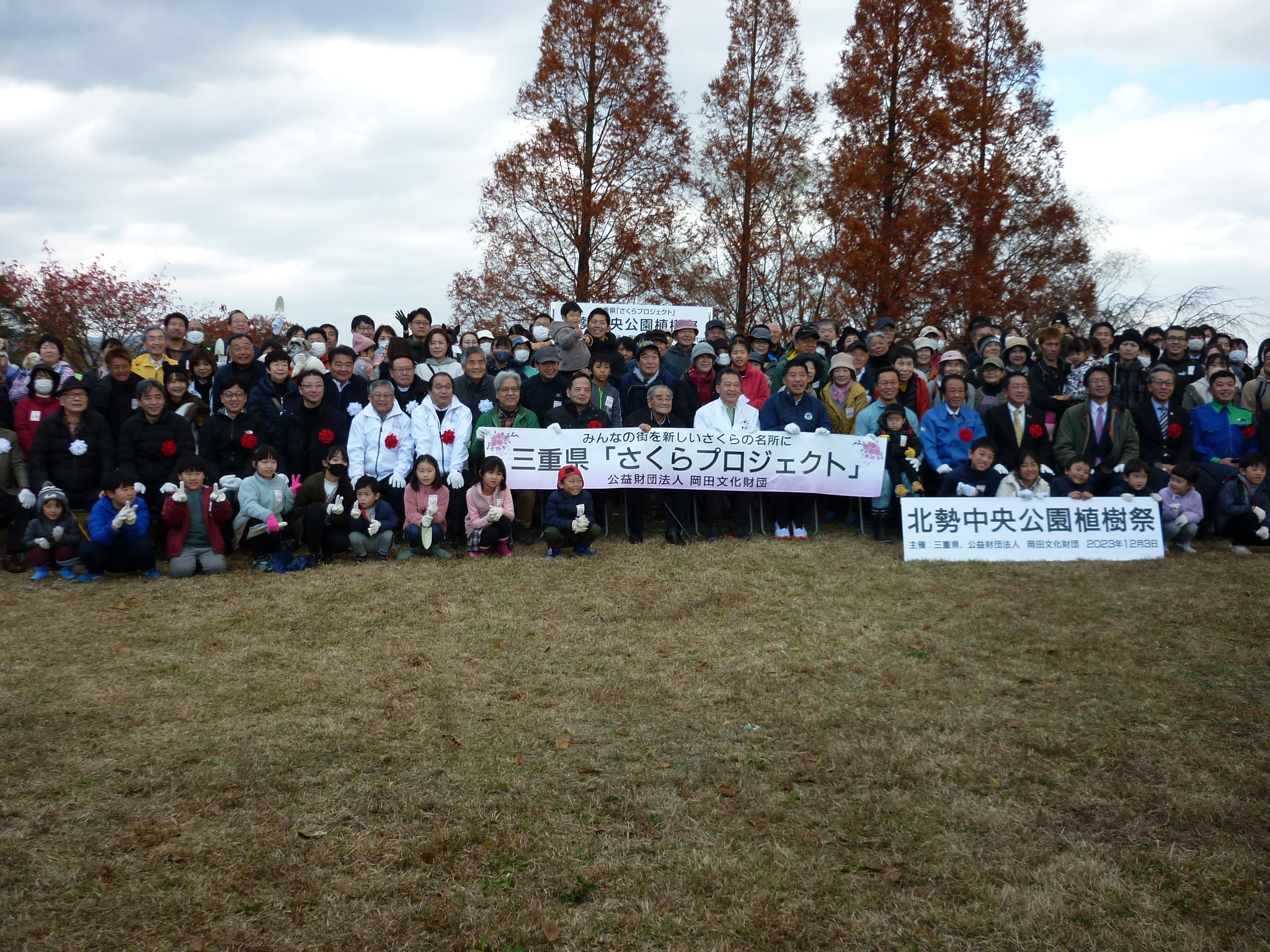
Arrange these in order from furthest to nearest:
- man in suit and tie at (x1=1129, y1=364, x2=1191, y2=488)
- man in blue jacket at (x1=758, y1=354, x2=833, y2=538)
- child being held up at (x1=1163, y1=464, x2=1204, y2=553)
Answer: man in suit and tie at (x1=1129, y1=364, x2=1191, y2=488), man in blue jacket at (x1=758, y1=354, x2=833, y2=538), child being held up at (x1=1163, y1=464, x2=1204, y2=553)

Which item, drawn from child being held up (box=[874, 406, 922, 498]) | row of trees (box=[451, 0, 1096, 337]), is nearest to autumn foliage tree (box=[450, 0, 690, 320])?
row of trees (box=[451, 0, 1096, 337])

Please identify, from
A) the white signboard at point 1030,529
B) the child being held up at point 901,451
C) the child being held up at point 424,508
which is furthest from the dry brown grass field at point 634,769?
the child being held up at point 901,451

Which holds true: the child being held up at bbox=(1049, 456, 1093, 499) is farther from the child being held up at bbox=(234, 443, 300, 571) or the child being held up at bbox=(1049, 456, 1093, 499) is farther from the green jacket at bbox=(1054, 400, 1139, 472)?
the child being held up at bbox=(234, 443, 300, 571)

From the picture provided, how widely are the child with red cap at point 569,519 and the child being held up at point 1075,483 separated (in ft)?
16.5

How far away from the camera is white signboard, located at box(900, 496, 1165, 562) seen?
8828mm

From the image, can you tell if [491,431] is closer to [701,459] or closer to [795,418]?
[701,459]

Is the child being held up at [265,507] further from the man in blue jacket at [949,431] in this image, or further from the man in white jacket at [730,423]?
the man in blue jacket at [949,431]

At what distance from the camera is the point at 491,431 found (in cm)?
945

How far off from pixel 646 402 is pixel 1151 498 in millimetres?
5750

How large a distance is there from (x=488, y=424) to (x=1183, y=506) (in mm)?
7765

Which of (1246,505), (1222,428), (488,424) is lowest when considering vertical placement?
(1246,505)

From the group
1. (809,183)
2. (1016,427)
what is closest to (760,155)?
(809,183)

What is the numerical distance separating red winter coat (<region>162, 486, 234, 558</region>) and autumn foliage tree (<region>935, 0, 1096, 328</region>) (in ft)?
50.2

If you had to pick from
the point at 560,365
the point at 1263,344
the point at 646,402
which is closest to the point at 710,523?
the point at 646,402
